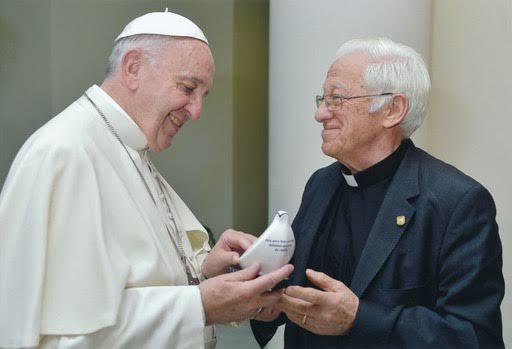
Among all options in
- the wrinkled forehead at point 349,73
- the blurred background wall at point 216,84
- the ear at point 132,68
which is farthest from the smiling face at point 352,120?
the blurred background wall at point 216,84

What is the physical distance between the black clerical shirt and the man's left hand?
0.80 feet

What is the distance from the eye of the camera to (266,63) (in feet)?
20.4

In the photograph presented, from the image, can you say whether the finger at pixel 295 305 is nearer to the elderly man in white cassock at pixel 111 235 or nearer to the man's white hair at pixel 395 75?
the elderly man in white cassock at pixel 111 235

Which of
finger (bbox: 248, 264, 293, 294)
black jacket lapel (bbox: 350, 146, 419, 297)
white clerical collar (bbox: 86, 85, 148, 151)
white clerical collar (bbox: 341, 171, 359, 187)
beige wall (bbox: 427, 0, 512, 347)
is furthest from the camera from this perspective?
beige wall (bbox: 427, 0, 512, 347)

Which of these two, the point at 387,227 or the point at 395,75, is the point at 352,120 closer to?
the point at 395,75

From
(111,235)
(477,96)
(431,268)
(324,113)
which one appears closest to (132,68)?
(111,235)

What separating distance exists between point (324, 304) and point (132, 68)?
1080mm

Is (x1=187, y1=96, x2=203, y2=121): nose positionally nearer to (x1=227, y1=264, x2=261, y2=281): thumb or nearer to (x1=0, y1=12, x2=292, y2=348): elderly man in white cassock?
(x1=0, y1=12, x2=292, y2=348): elderly man in white cassock

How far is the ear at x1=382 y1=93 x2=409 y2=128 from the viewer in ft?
7.89

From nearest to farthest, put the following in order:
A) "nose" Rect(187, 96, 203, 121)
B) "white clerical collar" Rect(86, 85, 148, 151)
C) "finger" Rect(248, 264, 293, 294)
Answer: "finger" Rect(248, 264, 293, 294) < "white clerical collar" Rect(86, 85, 148, 151) < "nose" Rect(187, 96, 203, 121)

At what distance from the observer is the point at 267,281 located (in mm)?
2018

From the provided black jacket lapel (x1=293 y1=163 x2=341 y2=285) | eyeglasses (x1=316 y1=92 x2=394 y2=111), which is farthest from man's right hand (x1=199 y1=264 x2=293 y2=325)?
eyeglasses (x1=316 y1=92 x2=394 y2=111)

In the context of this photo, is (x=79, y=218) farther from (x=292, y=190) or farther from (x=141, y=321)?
(x=292, y=190)

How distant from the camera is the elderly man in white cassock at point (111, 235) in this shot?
1.92m
